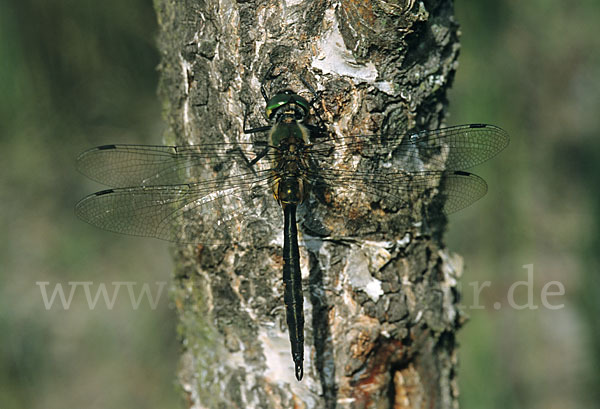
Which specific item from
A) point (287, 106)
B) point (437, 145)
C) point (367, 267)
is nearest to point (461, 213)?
point (437, 145)

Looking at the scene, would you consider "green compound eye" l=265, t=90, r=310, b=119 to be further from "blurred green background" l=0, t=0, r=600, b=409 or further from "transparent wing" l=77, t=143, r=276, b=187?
"blurred green background" l=0, t=0, r=600, b=409

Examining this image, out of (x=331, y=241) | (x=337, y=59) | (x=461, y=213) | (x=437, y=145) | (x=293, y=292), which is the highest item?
(x=461, y=213)

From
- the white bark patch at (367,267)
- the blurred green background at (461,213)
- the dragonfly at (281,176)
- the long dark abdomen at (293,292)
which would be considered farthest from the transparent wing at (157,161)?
the blurred green background at (461,213)

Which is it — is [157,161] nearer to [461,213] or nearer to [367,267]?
[367,267]

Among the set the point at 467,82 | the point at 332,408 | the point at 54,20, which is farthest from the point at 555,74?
the point at 54,20

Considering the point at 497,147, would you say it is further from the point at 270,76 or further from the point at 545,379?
the point at 545,379

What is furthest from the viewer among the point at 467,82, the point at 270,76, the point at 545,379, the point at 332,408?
the point at 545,379

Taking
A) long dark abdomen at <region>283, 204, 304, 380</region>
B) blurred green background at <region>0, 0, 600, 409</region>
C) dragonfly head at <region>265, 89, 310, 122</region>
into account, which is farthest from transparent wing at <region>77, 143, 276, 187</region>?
blurred green background at <region>0, 0, 600, 409</region>
